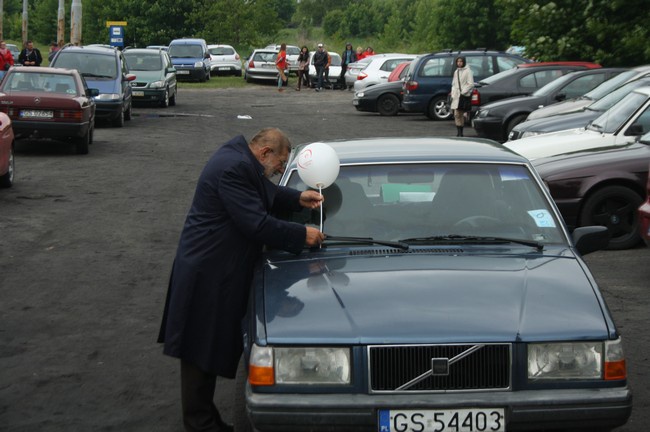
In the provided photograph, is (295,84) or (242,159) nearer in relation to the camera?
(242,159)

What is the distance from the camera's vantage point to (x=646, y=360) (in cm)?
729

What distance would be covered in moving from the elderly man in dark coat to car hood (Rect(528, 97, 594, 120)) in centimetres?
1321

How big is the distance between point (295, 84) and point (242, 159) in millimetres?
44540

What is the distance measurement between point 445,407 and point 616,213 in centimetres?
759

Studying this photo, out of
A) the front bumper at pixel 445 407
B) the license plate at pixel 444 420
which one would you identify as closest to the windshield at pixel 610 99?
the front bumper at pixel 445 407

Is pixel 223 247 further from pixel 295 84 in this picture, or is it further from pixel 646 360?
pixel 295 84

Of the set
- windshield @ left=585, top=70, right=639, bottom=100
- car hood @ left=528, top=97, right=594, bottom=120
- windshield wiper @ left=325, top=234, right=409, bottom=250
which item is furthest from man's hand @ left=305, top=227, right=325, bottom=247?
windshield @ left=585, top=70, right=639, bottom=100

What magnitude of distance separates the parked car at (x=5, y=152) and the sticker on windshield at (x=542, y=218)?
10.3 meters

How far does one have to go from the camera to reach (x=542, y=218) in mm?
6031

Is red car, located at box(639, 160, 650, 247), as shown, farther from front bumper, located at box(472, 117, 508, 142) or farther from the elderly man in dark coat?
front bumper, located at box(472, 117, 508, 142)

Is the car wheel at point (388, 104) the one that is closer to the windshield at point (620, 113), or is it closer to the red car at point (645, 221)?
the windshield at point (620, 113)

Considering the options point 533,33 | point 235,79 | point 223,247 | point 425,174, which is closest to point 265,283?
point 223,247

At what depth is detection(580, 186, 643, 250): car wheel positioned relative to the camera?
11.6m

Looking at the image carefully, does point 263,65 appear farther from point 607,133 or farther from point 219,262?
point 219,262
